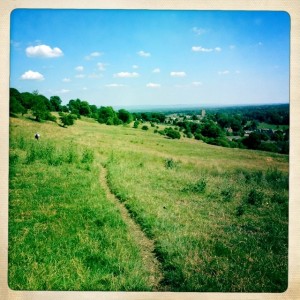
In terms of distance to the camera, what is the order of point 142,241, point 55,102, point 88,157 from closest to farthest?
point 142,241 < point 55,102 < point 88,157

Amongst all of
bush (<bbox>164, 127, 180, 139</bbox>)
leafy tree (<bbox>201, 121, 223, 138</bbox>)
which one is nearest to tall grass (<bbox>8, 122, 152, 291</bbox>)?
bush (<bbox>164, 127, 180, 139</bbox>)

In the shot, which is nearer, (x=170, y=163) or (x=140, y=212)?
(x=140, y=212)

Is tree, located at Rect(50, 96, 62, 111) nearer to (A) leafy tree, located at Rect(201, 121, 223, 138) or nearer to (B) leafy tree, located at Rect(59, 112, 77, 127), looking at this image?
(B) leafy tree, located at Rect(59, 112, 77, 127)

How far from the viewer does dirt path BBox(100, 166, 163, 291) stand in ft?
12.1

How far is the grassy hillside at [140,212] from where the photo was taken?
3729 mm

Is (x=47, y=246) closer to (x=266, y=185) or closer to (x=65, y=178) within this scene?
(x=65, y=178)

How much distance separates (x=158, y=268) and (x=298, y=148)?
1.98 meters

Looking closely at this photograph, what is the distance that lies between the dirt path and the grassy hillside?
0.04ft

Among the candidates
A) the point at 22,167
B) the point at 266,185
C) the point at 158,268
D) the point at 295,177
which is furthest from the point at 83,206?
the point at 295,177

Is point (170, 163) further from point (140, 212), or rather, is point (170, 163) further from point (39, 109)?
point (39, 109)

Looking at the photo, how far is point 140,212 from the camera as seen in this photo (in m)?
4.20

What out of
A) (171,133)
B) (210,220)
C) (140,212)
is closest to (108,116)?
(171,133)

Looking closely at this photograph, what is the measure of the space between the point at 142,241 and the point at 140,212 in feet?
1.24

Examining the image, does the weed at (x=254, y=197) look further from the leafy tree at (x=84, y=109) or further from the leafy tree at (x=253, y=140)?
→ the leafy tree at (x=84, y=109)
